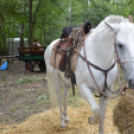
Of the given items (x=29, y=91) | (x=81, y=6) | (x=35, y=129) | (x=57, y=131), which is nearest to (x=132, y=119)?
(x=57, y=131)

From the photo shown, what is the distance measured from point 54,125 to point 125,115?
1.33 meters

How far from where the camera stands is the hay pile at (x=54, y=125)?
9.61ft

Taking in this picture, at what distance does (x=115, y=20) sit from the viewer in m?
1.88

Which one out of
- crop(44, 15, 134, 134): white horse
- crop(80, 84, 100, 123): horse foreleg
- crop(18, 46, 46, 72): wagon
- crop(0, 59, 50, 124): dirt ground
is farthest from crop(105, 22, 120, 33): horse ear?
crop(18, 46, 46, 72): wagon

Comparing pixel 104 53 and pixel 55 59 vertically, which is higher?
pixel 104 53

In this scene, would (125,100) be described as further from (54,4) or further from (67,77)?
(54,4)

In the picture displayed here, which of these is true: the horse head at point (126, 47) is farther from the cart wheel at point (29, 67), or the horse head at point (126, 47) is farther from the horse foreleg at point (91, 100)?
the cart wheel at point (29, 67)

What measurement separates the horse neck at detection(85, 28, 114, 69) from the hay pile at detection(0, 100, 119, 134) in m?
1.31

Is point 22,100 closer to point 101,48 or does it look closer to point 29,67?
point 101,48

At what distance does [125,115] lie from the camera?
2.40 meters

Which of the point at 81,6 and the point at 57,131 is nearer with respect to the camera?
the point at 57,131

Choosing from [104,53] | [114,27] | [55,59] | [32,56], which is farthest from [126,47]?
[32,56]

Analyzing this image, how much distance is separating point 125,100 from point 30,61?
6.35 metres

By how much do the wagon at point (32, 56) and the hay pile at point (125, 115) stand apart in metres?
5.42
